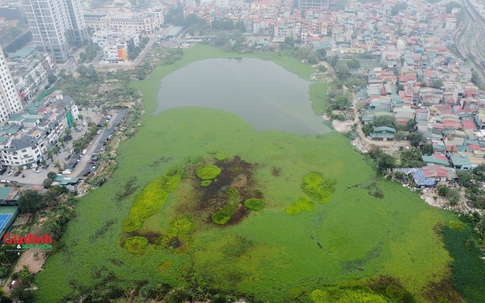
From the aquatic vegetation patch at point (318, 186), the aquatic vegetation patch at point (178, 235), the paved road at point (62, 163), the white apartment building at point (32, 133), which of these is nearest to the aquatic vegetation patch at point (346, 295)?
the aquatic vegetation patch at point (318, 186)

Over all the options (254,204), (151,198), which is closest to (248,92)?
(254,204)

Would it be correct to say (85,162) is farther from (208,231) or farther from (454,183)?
(454,183)

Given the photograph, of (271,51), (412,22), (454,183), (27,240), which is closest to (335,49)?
(271,51)

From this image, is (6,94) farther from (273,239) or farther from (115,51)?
(273,239)

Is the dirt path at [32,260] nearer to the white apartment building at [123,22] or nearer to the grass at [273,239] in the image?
the grass at [273,239]

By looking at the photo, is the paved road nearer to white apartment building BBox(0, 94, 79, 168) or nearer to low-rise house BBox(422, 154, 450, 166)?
white apartment building BBox(0, 94, 79, 168)

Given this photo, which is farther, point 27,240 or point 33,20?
point 33,20

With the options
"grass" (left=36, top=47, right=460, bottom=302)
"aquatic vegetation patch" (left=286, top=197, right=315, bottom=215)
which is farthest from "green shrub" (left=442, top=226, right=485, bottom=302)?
"aquatic vegetation patch" (left=286, top=197, right=315, bottom=215)
